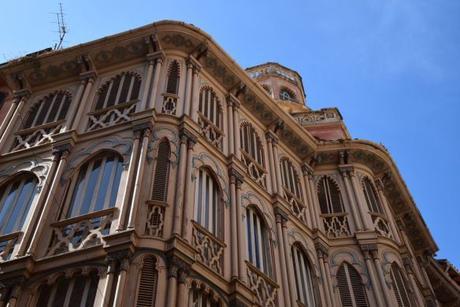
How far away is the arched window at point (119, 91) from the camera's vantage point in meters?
18.0

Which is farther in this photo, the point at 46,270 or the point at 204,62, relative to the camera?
the point at 204,62

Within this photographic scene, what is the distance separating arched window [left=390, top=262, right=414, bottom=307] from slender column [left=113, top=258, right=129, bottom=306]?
10.2 m

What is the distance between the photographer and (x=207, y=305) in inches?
511

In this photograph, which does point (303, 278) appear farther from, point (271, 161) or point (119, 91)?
point (119, 91)

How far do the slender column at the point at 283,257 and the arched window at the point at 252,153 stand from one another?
1.33 meters

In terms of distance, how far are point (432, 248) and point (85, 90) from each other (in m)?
17.0

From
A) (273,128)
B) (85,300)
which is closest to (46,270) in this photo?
(85,300)

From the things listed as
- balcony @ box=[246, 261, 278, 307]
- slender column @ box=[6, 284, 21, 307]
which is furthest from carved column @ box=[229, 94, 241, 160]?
slender column @ box=[6, 284, 21, 307]

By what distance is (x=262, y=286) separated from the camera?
50.2 feet

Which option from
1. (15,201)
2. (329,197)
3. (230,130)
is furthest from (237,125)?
(15,201)

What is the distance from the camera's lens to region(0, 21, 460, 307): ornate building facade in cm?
1271

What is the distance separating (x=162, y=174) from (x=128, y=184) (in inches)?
37.1

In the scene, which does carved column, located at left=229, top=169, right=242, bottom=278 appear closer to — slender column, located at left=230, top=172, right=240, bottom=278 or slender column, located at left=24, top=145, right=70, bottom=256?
slender column, located at left=230, top=172, right=240, bottom=278

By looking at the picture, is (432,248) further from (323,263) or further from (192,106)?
(192,106)
